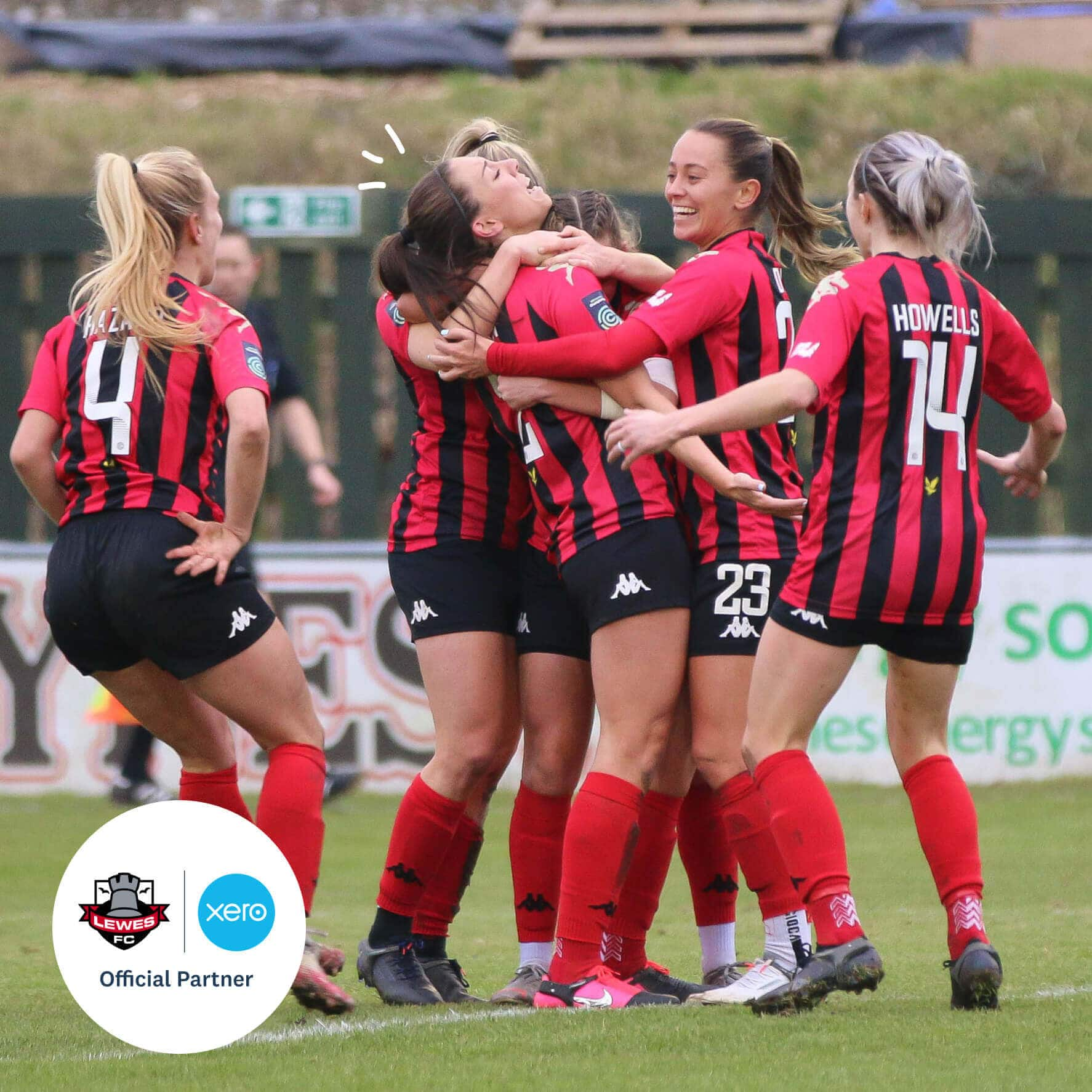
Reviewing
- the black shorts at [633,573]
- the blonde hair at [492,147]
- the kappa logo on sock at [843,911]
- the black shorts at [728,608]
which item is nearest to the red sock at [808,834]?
the kappa logo on sock at [843,911]

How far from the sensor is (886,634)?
404 cm

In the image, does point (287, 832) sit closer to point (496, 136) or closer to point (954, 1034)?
point (954, 1034)

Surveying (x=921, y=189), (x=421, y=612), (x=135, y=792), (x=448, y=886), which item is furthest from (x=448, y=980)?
(x=135, y=792)

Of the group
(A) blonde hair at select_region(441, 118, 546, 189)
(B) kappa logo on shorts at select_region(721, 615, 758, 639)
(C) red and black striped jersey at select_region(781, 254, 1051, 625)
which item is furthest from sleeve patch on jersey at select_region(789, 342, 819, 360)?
(A) blonde hair at select_region(441, 118, 546, 189)

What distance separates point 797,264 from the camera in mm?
4852

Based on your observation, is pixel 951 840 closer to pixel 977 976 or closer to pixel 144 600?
pixel 977 976

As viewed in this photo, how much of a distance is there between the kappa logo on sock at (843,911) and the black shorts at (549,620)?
902mm

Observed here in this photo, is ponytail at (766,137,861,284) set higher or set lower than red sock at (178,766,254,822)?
higher

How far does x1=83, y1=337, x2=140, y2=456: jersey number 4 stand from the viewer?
4.32m

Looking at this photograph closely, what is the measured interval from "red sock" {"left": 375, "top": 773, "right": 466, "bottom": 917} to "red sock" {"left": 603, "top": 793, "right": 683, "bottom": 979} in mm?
472

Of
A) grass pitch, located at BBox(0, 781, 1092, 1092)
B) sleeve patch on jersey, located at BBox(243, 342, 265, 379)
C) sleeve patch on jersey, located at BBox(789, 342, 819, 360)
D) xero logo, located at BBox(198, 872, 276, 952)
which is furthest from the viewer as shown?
sleeve patch on jersey, located at BBox(243, 342, 265, 379)

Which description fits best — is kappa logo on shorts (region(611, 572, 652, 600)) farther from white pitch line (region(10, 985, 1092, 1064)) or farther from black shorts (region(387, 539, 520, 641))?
white pitch line (region(10, 985, 1092, 1064))

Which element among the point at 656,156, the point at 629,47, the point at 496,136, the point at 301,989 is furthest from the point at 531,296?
the point at 629,47

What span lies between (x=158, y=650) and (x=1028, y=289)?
265 inches
